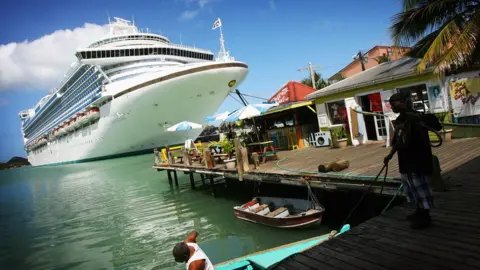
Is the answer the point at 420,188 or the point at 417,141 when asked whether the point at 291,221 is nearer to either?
the point at 420,188

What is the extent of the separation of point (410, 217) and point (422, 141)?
113 centimetres

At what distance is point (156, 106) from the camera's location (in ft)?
125

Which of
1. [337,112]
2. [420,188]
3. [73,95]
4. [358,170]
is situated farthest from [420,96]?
[73,95]

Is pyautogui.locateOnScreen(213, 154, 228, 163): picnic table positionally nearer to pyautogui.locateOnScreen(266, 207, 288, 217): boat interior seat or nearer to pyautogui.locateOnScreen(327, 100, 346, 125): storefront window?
pyautogui.locateOnScreen(266, 207, 288, 217): boat interior seat

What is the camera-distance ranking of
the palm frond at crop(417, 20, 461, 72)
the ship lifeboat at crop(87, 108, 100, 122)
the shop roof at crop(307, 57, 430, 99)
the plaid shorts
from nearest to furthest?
the plaid shorts < the palm frond at crop(417, 20, 461, 72) < the shop roof at crop(307, 57, 430, 99) < the ship lifeboat at crop(87, 108, 100, 122)

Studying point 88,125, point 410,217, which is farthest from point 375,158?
point 88,125

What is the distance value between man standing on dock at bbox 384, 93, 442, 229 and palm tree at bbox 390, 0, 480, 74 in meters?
6.79

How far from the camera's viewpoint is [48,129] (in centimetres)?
Result: 6988

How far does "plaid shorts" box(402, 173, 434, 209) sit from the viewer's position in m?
3.90

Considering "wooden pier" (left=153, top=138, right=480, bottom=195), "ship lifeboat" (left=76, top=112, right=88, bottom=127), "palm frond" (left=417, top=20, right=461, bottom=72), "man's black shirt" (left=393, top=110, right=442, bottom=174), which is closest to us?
"man's black shirt" (left=393, top=110, right=442, bottom=174)

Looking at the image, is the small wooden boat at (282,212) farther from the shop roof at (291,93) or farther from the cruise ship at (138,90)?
the cruise ship at (138,90)

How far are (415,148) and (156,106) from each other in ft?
120

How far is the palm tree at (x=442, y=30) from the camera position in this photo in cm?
908

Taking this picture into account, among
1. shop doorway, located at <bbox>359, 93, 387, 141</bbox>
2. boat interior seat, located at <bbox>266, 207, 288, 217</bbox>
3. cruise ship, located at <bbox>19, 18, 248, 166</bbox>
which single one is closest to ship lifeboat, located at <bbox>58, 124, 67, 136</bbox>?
cruise ship, located at <bbox>19, 18, 248, 166</bbox>
